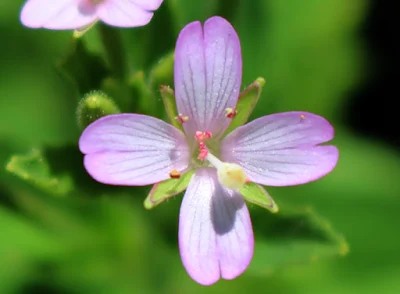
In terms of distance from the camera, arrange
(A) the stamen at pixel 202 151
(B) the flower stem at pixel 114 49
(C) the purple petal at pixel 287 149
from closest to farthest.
A: (C) the purple petal at pixel 287 149
(A) the stamen at pixel 202 151
(B) the flower stem at pixel 114 49

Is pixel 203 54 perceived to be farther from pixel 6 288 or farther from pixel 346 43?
pixel 346 43

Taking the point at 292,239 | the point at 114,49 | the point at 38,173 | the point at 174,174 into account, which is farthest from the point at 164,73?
the point at 292,239

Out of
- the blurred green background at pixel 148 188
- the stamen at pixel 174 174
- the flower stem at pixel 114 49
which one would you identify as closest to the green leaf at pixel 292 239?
the blurred green background at pixel 148 188

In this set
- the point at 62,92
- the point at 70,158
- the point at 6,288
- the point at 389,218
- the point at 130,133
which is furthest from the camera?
the point at 62,92

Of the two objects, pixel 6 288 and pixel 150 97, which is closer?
pixel 150 97

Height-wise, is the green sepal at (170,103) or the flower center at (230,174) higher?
the green sepal at (170,103)

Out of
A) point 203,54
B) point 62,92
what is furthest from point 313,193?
point 203,54

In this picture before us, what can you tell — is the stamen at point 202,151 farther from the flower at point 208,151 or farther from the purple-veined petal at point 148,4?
the purple-veined petal at point 148,4
